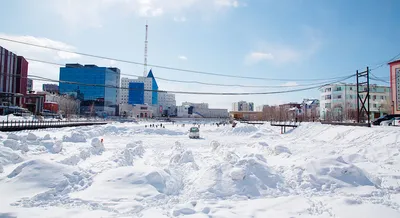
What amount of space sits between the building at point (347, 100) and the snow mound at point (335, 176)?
56.5 meters

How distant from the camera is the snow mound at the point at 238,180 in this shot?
724 centimetres

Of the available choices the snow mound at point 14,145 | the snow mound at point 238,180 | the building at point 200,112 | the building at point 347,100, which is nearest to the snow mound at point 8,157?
the snow mound at point 14,145

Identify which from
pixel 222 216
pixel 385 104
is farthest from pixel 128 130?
pixel 385 104

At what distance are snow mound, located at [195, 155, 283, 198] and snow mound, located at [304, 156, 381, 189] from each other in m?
1.12

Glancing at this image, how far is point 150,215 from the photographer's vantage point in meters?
5.54

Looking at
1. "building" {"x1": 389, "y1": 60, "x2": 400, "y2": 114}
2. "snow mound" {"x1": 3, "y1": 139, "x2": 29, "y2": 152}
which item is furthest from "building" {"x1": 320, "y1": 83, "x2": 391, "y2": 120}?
"snow mound" {"x1": 3, "y1": 139, "x2": 29, "y2": 152}

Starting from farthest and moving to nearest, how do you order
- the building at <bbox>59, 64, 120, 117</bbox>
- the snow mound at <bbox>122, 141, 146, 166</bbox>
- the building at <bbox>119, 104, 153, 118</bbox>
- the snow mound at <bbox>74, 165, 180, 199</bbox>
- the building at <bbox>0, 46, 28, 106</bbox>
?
the building at <bbox>119, 104, 153, 118</bbox> < the building at <bbox>59, 64, 120, 117</bbox> < the building at <bbox>0, 46, 28, 106</bbox> < the snow mound at <bbox>122, 141, 146, 166</bbox> < the snow mound at <bbox>74, 165, 180, 199</bbox>

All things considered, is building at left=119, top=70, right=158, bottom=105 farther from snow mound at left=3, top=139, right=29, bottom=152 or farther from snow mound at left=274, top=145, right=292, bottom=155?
snow mound at left=274, top=145, right=292, bottom=155

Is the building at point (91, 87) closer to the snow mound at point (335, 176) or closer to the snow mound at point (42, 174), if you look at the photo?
the snow mound at point (42, 174)

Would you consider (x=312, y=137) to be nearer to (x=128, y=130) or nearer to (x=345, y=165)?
(x=345, y=165)

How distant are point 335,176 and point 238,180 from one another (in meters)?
3.27

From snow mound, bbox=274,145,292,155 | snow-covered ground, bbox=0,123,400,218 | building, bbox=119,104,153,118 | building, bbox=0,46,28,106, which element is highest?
building, bbox=0,46,28,106

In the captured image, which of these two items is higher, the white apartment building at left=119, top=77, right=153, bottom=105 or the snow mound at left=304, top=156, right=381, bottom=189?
the white apartment building at left=119, top=77, right=153, bottom=105

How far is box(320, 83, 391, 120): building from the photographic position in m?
60.4
